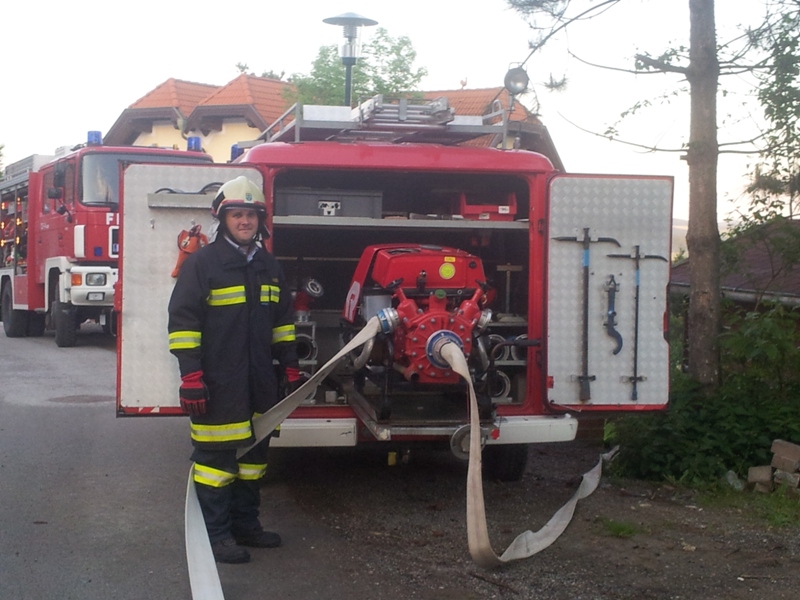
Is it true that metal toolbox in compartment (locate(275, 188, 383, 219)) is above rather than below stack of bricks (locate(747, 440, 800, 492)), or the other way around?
above

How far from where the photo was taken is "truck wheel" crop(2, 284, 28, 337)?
59.1 ft

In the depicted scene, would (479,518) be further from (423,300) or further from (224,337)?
(423,300)

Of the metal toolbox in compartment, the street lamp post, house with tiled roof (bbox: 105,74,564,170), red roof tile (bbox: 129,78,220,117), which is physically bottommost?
the metal toolbox in compartment

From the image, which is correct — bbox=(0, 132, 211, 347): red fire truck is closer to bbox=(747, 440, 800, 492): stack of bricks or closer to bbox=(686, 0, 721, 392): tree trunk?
bbox=(686, 0, 721, 392): tree trunk

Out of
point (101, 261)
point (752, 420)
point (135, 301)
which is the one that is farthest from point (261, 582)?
point (101, 261)

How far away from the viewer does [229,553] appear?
5359 mm

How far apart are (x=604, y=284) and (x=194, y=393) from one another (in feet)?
8.88

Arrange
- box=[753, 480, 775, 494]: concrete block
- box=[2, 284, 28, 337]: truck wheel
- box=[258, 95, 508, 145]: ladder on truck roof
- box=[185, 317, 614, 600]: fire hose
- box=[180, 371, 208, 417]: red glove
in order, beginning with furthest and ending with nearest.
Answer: box=[2, 284, 28, 337]: truck wheel → box=[258, 95, 508, 145]: ladder on truck roof → box=[753, 480, 775, 494]: concrete block → box=[180, 371, 208, 417]: red glove → box=[185, 317, 614, 600]: fire hose

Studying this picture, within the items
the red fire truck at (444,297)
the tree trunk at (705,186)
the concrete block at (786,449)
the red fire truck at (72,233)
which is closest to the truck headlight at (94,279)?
the red fire truck at (72,233)

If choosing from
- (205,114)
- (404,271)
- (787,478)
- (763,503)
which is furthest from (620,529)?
(205,114)

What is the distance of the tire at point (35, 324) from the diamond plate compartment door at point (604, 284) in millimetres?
13709

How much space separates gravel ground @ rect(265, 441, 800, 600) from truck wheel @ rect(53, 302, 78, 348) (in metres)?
8.33

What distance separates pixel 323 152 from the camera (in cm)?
653

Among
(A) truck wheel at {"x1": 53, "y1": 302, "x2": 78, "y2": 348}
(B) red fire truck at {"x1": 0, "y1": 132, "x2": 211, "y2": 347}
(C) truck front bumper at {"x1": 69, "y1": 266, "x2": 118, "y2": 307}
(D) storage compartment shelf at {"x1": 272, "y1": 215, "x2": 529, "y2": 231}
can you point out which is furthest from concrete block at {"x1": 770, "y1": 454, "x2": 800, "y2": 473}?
(A) truck wheel at {"x1": 53, "y1": 302, "x2": 78, "y2": 348}
